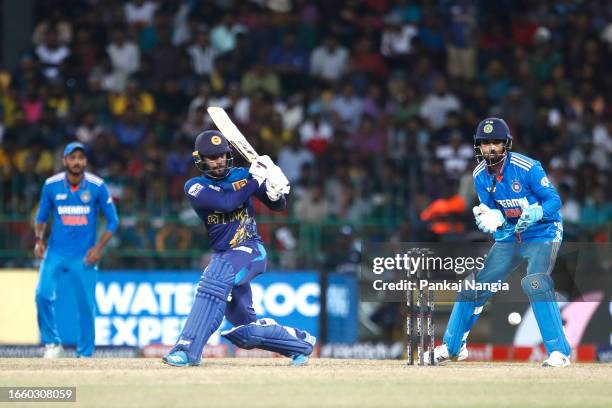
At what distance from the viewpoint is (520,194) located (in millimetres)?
12211

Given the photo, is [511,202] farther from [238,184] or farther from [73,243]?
[73,243]

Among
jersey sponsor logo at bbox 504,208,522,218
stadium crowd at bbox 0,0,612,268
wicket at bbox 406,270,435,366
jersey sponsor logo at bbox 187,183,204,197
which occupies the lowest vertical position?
wicket at bbox 406,270,435,366

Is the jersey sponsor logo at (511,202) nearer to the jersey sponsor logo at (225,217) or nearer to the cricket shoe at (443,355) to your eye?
the cricket shoe at (443,355)

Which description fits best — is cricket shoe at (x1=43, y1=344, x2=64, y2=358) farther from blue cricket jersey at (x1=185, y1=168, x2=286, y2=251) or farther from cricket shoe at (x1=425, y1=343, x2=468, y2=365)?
cricket shoe at (x1=425, y1=343, x2=468, y2=365)

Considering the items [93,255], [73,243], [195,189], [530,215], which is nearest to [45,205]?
[73,243]

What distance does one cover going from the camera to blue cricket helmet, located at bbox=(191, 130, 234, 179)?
1200 cm

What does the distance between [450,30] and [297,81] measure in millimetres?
2650

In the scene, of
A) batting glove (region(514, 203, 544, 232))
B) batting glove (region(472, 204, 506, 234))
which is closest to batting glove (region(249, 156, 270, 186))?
batting glove (region(472, 204, 506, 234))

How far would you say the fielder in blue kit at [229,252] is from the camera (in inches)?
466

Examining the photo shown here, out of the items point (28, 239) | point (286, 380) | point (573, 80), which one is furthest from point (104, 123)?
point (286, 380)

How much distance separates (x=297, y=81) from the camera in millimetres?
22625

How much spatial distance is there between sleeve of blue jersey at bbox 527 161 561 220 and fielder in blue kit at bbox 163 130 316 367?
6.91 ft

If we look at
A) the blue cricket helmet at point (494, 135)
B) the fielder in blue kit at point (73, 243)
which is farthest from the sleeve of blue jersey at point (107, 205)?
the blue cricket helmet at point (494, 135)

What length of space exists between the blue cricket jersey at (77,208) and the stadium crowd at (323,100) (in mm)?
3518
